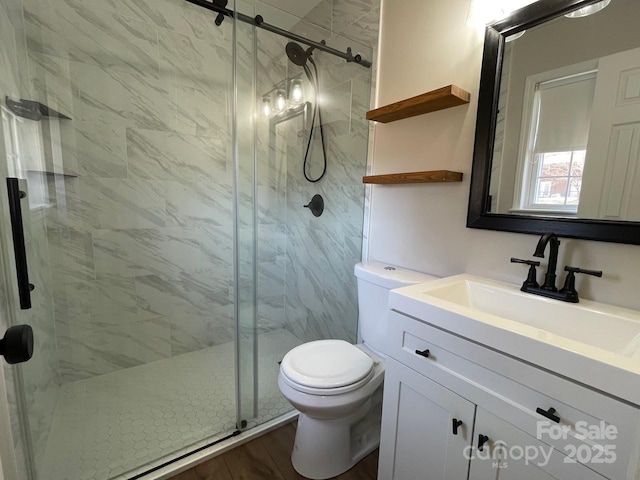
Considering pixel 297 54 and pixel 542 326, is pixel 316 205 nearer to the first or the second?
pixel 297 54

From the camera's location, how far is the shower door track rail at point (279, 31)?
147 cm

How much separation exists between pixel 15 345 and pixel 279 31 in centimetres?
169

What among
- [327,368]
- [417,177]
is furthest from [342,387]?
[417,177]

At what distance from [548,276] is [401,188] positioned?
77 cm

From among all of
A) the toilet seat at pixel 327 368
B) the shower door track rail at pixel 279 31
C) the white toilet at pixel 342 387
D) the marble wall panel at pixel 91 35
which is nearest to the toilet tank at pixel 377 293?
the white toilet at pixel 342 387

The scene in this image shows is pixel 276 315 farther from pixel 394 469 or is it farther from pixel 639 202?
pixel 639 202

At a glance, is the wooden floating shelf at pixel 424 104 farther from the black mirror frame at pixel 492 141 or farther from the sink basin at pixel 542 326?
the sink basin at pixel 542 326

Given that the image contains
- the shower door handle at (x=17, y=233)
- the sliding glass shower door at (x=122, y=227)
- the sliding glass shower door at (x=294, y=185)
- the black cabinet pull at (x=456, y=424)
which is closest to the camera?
the shower door handle at (x=17, y=233)

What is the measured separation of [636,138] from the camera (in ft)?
3.05

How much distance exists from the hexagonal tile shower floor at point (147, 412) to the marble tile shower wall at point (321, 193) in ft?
0.99

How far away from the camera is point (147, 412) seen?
1.69m

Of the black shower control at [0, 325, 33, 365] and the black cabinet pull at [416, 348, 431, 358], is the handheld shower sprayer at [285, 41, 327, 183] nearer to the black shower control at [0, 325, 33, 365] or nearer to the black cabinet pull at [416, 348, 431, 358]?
the black cabinet pull at [416, 348, 431, 358]

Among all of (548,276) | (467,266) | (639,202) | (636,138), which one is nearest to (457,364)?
(548,276)

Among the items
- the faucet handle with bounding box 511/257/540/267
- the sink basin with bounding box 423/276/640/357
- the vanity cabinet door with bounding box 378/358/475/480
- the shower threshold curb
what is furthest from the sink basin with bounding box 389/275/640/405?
the shower threshold curb
